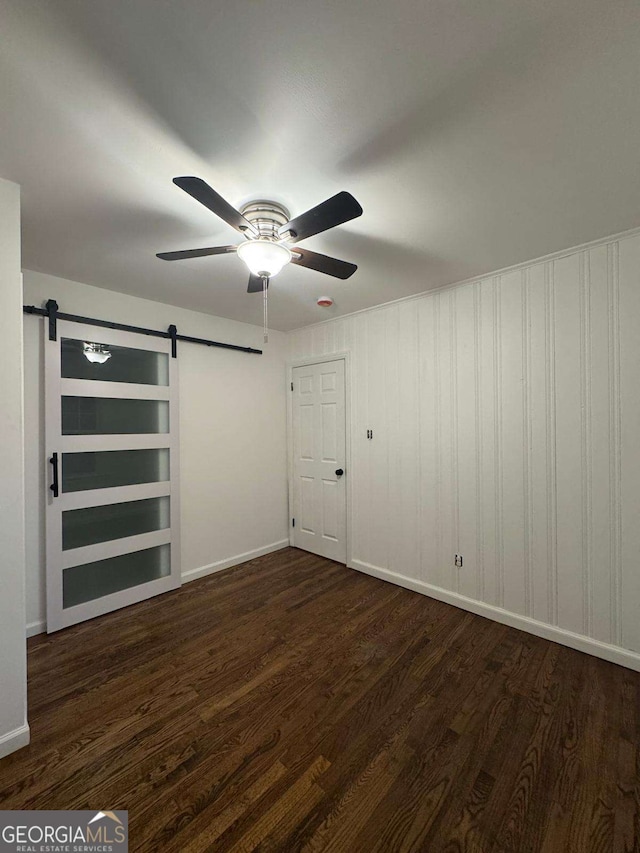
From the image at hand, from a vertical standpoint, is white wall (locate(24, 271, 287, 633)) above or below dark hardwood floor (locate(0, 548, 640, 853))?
above

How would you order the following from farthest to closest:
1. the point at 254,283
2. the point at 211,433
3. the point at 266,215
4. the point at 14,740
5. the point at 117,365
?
the point at 211,433
the point at 117,365
the point at 254,283
the point at 266,215
the point at 14,740

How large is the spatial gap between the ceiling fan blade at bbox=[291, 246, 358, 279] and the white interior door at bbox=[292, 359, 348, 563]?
5.89ft

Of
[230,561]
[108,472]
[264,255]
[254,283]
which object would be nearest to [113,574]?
[108,472]

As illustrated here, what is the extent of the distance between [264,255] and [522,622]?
293 centimetres

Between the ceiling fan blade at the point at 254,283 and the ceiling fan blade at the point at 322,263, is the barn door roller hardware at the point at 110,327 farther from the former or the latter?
the ceiling fan blade at the point at 322,263

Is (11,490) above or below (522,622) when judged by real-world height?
above

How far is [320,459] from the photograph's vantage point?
390 centimetres

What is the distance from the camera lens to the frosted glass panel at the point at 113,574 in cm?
264

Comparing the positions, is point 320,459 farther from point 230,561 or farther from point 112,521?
point 112,521

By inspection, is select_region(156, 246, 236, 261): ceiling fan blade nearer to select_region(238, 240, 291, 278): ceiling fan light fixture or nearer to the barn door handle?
select_region(238, 240, 291, 278): ceiling fan light fixture

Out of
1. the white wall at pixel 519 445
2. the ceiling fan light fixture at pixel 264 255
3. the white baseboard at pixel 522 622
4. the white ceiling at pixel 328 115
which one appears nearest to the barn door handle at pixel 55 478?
the white ceiling at pixel 328 115

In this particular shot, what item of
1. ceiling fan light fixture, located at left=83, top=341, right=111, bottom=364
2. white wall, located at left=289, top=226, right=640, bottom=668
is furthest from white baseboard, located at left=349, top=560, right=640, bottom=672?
ceiling fan light fixture, located at left=83, top=341, right=111, bottom=364

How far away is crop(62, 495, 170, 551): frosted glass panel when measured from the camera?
266 centimetres

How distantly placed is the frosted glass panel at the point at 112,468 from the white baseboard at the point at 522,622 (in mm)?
2260
